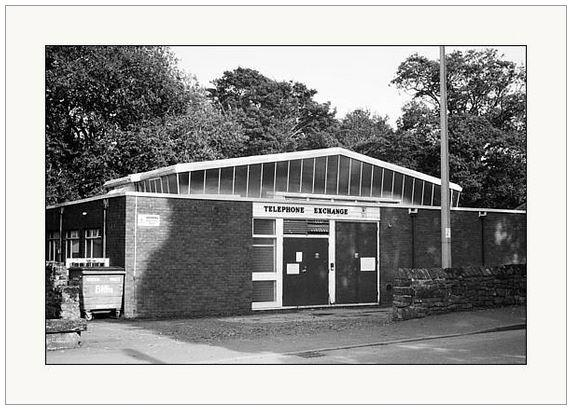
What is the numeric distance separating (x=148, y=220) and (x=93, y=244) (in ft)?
8.38

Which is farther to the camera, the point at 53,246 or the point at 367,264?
the point at 53,246

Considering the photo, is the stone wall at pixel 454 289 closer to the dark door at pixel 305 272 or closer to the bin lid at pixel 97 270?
the dark door at pixel 305 272

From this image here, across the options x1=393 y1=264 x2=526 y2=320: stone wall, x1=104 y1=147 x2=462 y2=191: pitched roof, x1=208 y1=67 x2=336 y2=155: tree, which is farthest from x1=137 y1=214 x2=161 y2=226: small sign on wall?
x1=208 y1=67 x2=336 y2=155: tree

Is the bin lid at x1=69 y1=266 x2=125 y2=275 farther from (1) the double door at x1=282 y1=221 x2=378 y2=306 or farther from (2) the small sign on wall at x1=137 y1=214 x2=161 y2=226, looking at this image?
(1) the double door at x1=282 y1=221 x2=378 y2=306

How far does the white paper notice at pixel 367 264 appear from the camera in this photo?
23.3 metres

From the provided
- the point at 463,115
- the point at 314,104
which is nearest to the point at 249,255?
the point at 463,115

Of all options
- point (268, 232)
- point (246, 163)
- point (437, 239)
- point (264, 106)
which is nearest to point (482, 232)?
point (437, 239)

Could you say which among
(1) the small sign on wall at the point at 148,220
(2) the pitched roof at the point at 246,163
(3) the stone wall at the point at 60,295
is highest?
(2) the pitched roof at the point at 246,163

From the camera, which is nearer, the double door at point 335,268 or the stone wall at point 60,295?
the stone wall at point 60,295

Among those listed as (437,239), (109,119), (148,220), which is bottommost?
(437,239)

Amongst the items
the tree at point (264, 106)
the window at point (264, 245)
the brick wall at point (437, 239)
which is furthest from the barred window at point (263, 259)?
the tree at point (264, 106)

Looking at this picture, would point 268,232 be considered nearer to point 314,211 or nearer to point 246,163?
point 314,211

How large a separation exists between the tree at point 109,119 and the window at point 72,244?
6251 mm

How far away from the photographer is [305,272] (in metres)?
22.1
